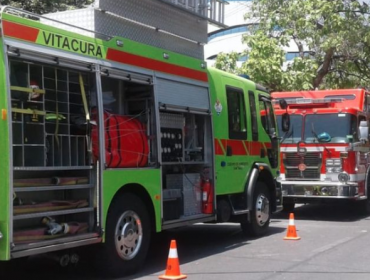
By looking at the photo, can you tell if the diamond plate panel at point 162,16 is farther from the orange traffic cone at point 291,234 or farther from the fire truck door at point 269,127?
the orange traffic cone at point 291,234

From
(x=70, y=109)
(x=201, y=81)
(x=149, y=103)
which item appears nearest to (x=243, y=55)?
(x=201, y=81)

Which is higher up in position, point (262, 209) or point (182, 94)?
point (182, 94)

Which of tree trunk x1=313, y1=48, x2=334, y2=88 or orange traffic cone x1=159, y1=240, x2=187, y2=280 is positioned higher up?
tree trunk x1=313, y1=48, x2=334, y2=88

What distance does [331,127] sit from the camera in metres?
14.2

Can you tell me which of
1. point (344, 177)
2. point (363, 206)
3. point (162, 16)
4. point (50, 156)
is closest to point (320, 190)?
point (344, 177)

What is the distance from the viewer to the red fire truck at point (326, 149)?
546 inches

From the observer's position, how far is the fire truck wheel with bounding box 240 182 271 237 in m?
10.8

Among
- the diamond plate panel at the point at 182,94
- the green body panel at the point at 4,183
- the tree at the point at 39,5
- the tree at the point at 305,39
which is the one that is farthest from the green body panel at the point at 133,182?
the tree at the point at 305,39

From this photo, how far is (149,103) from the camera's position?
321 inches

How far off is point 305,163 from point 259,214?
3.75m

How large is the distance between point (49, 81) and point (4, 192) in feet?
5.10

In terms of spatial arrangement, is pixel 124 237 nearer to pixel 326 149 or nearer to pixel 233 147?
pixel 233 147

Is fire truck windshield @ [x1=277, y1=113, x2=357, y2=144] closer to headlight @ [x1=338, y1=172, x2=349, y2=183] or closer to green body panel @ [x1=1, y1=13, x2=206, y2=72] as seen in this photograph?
headlight @ [x1=338, y1=172, x2=349, y2=183]

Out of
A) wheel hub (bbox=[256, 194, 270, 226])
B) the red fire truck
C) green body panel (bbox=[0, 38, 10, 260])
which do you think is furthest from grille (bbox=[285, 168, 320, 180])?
green body panel (bbox=[0, 38, 10, 260])
